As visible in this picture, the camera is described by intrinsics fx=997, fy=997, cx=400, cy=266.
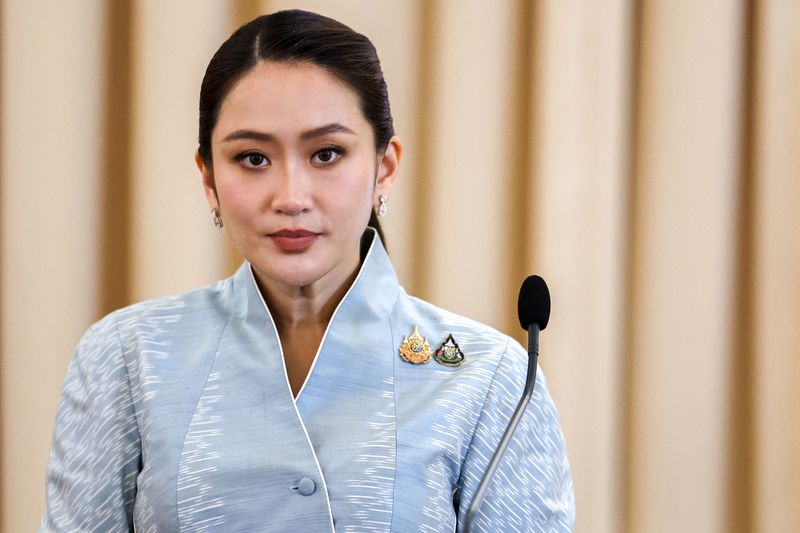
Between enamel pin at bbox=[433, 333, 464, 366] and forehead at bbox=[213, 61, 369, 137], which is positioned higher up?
forehead at bbox=[213, 61, 369, 137]

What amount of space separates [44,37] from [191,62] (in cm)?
24

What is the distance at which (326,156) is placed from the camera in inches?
42.4

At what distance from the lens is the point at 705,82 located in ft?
5.54

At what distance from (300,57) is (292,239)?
20 centimetres

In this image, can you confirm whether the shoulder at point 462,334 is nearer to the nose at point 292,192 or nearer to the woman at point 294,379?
the woman at point 294,379

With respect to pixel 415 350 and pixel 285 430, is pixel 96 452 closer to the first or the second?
pixel 285 430

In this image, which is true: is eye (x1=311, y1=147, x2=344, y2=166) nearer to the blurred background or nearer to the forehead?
the forehead

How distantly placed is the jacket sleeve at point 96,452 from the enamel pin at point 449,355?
1.11 feet

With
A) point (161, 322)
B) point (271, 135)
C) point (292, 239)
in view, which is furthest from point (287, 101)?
point (161, 322)

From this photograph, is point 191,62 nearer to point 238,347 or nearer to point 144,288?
point 144,288

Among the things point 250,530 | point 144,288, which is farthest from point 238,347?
point 144,288

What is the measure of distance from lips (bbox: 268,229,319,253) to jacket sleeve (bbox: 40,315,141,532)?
0.73ft

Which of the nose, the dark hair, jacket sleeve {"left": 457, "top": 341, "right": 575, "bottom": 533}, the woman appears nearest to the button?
the woman

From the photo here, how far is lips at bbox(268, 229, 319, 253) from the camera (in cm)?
105
